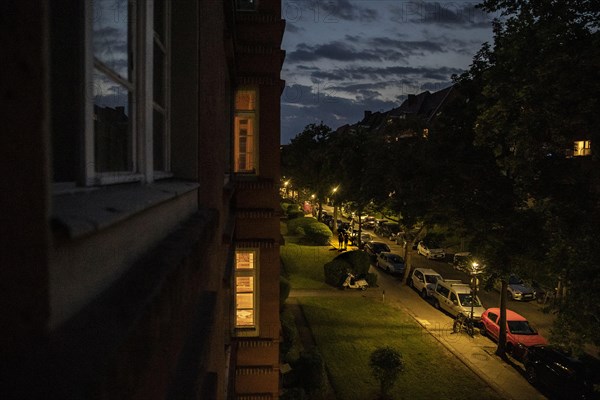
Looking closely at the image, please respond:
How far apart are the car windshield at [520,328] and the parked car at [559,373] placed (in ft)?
7.21

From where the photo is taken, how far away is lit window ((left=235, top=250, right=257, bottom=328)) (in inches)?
381

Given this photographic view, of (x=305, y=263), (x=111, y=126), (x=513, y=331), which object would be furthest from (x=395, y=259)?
(x=111, y=126)

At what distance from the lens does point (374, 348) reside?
17344 mm

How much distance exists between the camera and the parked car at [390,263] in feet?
94.8

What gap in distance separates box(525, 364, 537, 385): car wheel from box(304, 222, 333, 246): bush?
2255 cm

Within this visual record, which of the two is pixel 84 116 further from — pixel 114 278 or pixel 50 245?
pixel 50 245

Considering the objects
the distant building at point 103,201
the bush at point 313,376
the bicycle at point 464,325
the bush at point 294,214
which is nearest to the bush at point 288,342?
the bush at point 313,376

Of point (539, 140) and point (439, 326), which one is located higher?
point (539, 140)

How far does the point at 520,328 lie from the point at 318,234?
20593mm

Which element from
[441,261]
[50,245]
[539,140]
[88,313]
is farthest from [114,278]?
[441,261]

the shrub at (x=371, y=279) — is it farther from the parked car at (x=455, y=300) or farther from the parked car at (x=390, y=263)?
the parked car at (x=455, y=300)

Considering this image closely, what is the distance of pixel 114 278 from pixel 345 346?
56.3ft

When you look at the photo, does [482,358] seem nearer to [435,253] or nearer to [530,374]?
[530,374]

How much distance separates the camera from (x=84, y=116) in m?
1.31
